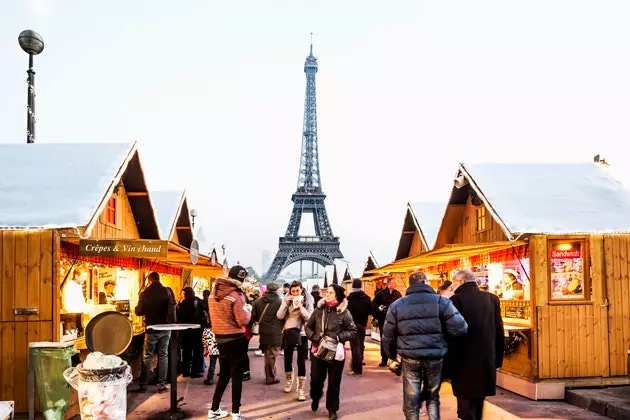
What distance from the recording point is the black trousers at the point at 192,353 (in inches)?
466

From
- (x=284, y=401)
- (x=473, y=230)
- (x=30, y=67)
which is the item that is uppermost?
(x=30, y=67)

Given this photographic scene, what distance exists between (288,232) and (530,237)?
58041mm

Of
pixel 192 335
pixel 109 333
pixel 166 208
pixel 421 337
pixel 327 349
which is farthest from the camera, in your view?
pixel 166 208

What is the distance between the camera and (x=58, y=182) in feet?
30.4

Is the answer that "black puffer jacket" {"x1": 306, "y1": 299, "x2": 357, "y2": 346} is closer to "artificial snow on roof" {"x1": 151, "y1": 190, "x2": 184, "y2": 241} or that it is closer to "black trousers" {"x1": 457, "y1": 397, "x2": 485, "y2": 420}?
"black trousers" {"x1": 457, "y1": 397, "x2": 485, "y2": 420}

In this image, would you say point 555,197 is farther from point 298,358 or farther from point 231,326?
point 231,326

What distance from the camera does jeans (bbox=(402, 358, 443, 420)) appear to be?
21.1 feet

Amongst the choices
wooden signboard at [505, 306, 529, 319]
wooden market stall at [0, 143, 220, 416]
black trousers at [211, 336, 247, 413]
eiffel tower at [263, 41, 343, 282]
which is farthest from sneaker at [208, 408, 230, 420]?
eiffel tower at [263, 41, 343, 282]

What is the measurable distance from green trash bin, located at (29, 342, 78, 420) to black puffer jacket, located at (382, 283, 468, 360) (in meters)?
3.81

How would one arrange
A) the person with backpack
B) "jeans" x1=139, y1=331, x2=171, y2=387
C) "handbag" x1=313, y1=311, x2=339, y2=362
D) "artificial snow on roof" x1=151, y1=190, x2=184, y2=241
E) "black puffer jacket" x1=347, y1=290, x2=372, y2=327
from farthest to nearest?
"artificial snow on roof" x1=151, y1=190, x2=184, y2=241 < "black puffer jacket" x1=347, y1=290, x2=372, y2=327 < the person with backpack < "jeans" x1=139, y1=331, x2=171, y2=387 < "handbag" x1=313, y1=311, x2=339, y2=362

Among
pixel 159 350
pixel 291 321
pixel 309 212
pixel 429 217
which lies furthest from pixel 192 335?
pixel 309 212

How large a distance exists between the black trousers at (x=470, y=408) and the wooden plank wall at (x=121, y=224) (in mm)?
6624

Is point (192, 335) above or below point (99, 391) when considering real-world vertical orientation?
below

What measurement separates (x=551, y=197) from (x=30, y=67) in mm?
9433
